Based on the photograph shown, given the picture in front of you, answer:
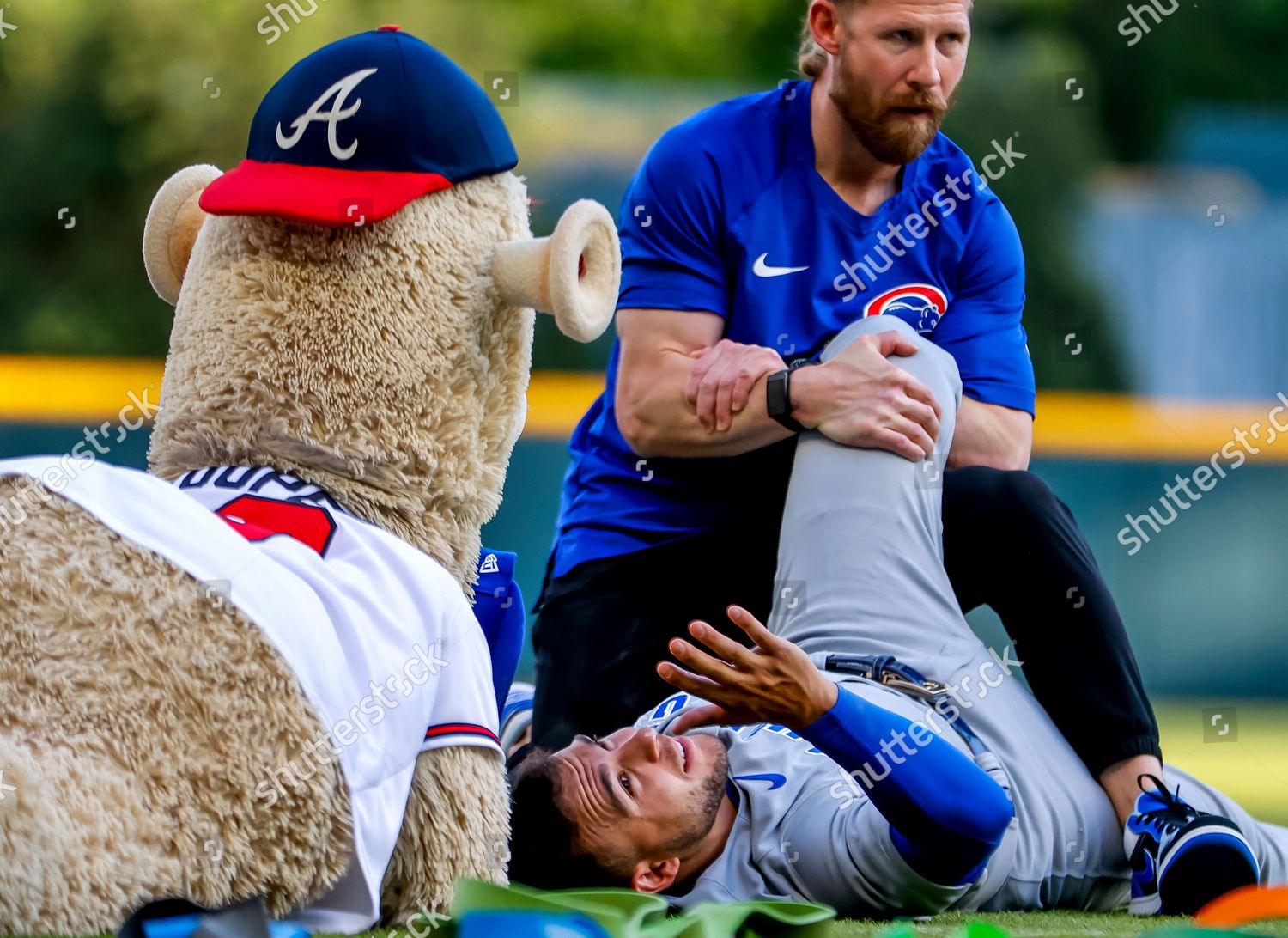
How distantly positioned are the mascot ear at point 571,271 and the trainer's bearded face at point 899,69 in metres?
0.93

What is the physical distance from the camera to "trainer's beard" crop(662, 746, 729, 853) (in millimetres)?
1884

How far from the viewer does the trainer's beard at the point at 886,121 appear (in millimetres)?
2369

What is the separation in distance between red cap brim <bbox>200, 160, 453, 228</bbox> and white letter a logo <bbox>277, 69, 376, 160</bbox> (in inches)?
0.8

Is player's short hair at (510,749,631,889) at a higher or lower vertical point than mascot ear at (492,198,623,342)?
lower

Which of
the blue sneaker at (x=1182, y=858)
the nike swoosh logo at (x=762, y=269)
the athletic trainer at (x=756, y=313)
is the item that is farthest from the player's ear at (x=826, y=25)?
the blue sneaker at (x=1182, y=858)

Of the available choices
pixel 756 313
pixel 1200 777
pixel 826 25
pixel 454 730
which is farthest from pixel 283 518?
pixel 1200 777

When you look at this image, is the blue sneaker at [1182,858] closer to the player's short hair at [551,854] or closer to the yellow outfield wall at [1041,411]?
the player's short hair at [551,854]

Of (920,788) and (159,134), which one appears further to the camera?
(159,134)

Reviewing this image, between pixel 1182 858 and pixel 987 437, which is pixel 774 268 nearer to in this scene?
pixel 987 437

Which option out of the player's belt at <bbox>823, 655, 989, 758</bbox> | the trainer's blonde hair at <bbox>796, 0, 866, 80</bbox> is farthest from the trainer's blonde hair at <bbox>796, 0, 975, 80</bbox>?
the player's belt at <bbox>823, 655, 989, 758</bbox>

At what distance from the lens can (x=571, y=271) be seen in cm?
150

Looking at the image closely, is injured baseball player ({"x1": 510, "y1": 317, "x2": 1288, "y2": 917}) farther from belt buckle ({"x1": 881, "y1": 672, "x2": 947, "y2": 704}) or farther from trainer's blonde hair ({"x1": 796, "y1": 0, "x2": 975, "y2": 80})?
trainer's blonde hair ({"x1": 796, "y1": 0, "x2": 975, "y2": 80})

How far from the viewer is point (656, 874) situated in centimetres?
189

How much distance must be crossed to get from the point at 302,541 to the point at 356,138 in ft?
1.28
